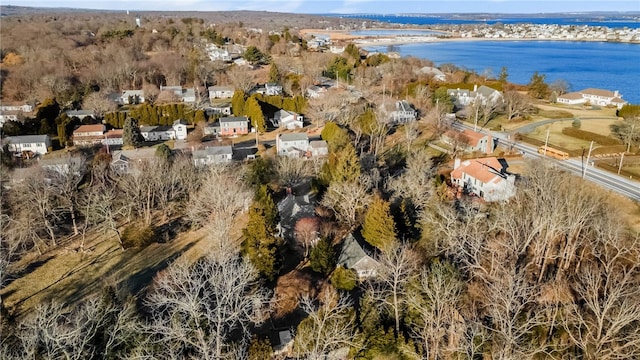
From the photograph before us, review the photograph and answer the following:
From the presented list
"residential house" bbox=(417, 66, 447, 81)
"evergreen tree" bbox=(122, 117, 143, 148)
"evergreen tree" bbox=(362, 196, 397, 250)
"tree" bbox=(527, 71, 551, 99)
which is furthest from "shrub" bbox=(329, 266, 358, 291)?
"residential house" bbox=(417, 66, 447, 81)

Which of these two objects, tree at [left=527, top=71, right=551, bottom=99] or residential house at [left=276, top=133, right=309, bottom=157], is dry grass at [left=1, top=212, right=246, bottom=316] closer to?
residential house at [left=276, top=133, right=309, bottom=157]

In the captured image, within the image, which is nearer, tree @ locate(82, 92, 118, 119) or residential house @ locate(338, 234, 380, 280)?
residential house @ locate(338, 234, 380, 280)

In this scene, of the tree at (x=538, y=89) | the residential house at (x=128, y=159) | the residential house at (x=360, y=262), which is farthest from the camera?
the tree at (x=538, y=89)

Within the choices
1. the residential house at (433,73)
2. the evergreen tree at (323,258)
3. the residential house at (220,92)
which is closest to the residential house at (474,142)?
the evergreen tree at (323,258)

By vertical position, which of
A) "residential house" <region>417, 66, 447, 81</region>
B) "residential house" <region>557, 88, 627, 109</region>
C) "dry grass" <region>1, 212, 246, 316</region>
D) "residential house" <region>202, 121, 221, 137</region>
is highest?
"residential house" <region>417, 66, 447, 81</region>

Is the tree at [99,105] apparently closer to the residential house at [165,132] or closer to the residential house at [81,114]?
the residential house at [81,114]

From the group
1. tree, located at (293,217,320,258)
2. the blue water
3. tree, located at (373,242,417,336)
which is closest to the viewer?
tree, located at (373,242,417,336)
